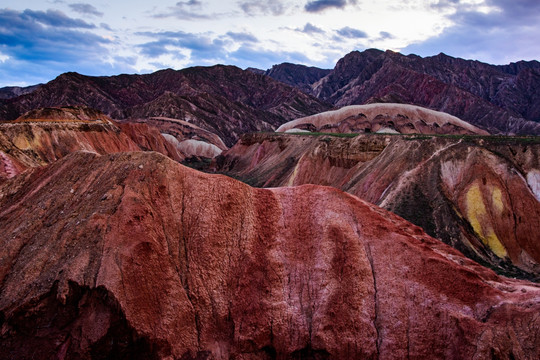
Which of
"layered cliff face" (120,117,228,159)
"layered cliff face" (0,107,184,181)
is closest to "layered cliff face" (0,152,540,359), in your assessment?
"layered cliff face" (0,107,184,181)

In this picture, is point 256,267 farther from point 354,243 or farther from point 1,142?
point 1,142

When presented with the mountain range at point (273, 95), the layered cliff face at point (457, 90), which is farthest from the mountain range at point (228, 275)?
the layered cliff face at point (457, 90)

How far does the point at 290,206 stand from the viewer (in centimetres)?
1602

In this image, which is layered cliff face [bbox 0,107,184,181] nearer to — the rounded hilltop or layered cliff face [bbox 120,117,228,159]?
the rounded hilltop

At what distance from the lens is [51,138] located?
49.0 m

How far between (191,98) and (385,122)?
73475mm

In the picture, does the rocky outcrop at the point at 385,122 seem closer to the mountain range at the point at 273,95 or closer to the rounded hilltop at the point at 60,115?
the mountain range at the point at 273,95

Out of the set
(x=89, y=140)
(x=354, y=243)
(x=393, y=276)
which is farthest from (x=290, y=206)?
(x=89, y=140)

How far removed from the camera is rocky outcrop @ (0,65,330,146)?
12369 centimetres

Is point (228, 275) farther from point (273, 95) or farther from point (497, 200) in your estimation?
point (273, 95)

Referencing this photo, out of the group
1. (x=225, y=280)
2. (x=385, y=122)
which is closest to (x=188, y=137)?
(x=385, y=122)

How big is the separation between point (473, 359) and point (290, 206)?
7.89 m

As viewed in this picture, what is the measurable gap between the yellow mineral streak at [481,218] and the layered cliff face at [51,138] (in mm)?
30910

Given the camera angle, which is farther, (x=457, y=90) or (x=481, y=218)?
(x=457, y=90)
